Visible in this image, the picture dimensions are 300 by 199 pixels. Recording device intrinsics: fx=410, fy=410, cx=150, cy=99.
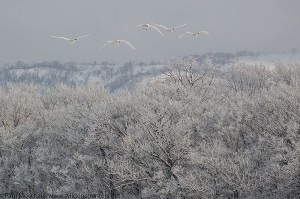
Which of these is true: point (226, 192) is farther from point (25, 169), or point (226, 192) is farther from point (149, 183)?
point (25, 169)

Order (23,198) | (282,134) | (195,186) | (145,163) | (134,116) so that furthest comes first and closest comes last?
1. (23,198)
2. (134,116)
3. (145,163)
4. (282,134)
5. (195,186)

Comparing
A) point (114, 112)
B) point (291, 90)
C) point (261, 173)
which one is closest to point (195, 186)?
point (261, 173)

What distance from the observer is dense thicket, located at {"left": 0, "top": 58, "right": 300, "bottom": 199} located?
4278 cm

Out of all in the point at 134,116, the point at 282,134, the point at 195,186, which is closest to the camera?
the point at 195,186

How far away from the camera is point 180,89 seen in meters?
62.2

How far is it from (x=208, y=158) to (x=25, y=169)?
34320 mm

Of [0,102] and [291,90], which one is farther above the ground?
[291,90]

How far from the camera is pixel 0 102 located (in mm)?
84438

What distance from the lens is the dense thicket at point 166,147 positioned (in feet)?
140

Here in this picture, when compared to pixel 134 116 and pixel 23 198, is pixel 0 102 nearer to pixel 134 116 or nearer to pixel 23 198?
pixel 23 198

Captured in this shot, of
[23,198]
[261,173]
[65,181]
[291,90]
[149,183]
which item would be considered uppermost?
[291,90]

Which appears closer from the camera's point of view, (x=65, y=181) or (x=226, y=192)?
(x=226, y=192)

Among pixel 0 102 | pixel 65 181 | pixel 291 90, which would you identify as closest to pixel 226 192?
pixel 291 90

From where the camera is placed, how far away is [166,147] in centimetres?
4888
